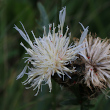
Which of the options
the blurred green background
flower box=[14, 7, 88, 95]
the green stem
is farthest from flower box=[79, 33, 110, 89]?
the blurred green background

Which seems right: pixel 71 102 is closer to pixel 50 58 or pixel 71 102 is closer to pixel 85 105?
Answer: pixel 85 105

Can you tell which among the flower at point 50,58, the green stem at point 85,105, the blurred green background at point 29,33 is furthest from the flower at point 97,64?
the blurred green background at point 29,33

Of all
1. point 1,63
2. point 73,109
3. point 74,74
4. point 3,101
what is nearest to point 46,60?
point 74,74

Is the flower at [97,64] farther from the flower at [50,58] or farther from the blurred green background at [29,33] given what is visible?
the blurred green background at [29,33]

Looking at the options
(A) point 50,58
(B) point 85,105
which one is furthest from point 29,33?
(B) point 85,105

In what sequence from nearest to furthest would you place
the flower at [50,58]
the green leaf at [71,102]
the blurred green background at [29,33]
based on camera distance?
the flower at [50,58] → the green leaf at [71,102] → the blurred green background at [29,33]
